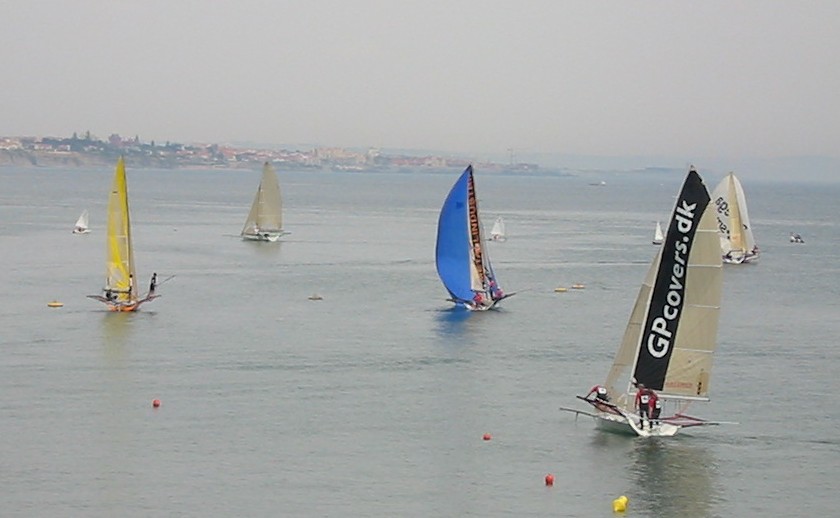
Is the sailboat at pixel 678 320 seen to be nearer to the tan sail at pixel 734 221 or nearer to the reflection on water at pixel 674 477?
the reflection on water at pixel 674 477

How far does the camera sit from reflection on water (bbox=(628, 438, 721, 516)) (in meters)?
37.4

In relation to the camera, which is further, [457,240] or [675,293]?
[457,240]

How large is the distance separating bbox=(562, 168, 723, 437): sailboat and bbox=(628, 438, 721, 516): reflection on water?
119cm

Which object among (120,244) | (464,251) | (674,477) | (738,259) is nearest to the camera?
(674,477)

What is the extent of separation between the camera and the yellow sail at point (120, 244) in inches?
2751

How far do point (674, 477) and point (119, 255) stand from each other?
37618mm

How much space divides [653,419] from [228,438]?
12.4 meters

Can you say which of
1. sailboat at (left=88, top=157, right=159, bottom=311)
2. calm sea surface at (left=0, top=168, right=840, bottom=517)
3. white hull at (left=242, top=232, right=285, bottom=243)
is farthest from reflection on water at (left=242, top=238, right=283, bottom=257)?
sailboat at (left=88, top=157, right=159, bottom=311)

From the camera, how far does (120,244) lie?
231 ft

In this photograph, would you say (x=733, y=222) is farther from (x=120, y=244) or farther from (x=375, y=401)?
(x=375, y=401)

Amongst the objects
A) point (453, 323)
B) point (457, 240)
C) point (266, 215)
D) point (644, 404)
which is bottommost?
point (266, 215)

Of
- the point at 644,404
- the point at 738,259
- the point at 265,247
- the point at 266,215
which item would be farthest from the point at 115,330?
the point at 266,215

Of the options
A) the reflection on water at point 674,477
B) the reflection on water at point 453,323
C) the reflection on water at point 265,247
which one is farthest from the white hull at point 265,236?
the reflection on water at point 674,477

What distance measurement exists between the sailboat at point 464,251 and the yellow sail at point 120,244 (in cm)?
1502
